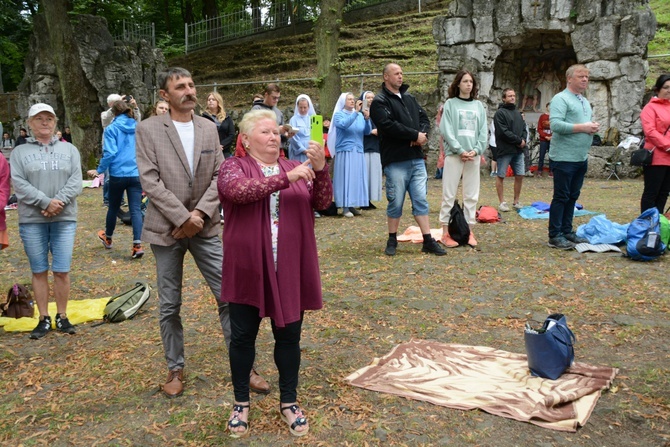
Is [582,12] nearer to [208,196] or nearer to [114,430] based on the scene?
[208,196]

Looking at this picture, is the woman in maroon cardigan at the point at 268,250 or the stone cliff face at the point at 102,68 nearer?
the woman in maroon cardigan at the point at 268,250

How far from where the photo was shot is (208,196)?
3.96m

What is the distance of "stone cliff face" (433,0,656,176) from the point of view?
15953mm

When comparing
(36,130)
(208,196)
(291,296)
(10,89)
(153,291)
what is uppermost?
(10,89)

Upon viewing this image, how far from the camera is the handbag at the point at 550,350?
3.96 meters

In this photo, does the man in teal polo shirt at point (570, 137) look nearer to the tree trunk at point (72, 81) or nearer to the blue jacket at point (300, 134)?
the blue jacket at point (300, 134)

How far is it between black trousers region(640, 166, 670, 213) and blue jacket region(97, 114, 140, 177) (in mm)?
6377

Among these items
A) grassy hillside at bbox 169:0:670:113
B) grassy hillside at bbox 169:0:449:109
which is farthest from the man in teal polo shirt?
grassy hillside at bbox 169:0:449:109

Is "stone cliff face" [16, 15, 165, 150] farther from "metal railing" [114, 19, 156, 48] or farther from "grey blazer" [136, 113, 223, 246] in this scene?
"grey blazer" [136, 113, 223, 246]

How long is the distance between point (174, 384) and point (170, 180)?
1308 millimetres

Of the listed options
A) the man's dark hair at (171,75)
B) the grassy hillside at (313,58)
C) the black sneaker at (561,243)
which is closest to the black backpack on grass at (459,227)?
the black sneaker at (561,243)

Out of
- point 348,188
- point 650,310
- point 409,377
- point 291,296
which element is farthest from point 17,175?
point 348,188

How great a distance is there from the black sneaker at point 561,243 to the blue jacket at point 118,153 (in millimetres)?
5360

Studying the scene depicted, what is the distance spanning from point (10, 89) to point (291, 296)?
136 feet
